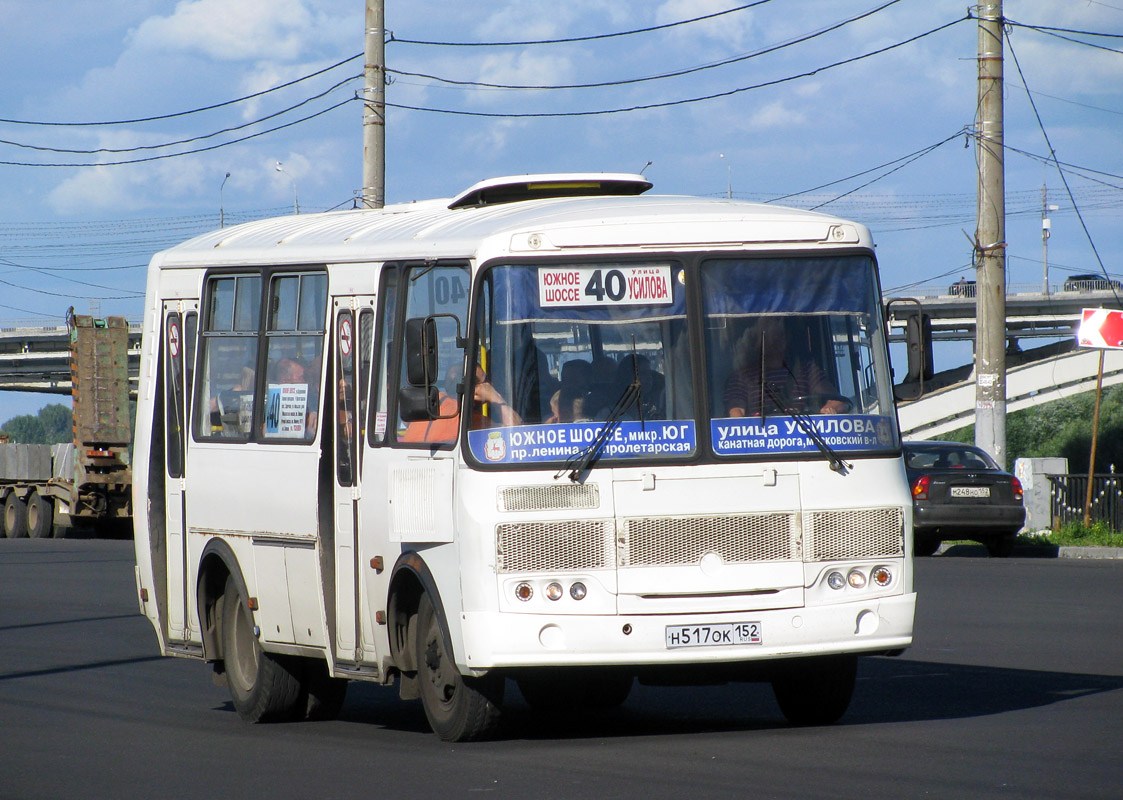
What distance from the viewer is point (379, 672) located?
923cm

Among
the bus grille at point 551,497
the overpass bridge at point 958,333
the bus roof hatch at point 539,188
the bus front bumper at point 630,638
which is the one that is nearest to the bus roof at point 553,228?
the bus roof hatch at point 539,188

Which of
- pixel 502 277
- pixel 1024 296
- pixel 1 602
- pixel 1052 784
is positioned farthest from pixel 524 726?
pixel 1024 296

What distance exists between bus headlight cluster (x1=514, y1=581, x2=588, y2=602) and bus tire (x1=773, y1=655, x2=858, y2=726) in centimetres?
132

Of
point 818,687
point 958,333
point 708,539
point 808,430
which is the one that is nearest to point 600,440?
point 708,539

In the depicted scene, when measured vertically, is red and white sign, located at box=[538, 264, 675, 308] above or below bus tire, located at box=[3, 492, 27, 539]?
above

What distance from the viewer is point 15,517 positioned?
3781 centimetres

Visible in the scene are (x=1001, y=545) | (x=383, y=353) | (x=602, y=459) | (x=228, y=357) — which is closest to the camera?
(x=602, y=459)

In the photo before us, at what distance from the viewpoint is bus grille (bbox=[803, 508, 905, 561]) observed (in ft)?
28.2

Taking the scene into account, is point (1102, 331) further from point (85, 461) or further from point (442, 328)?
point (85, 461)

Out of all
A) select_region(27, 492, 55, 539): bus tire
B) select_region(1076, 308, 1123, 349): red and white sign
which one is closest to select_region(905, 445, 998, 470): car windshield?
select_region(1076, 308, 1123, 349): red and white sign

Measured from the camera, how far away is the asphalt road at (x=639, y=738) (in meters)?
7.40

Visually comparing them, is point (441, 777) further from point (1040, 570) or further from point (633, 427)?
point (1040, 570)

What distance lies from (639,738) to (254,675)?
263cm

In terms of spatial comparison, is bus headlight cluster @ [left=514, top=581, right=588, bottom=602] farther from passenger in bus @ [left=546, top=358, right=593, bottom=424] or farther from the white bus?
passenger in bus @ [left=546, top=358, right=593, bottom=424]
